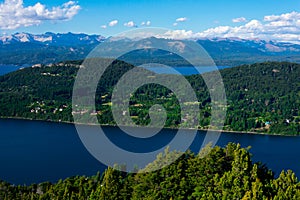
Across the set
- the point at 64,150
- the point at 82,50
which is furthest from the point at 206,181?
the point at 82,50

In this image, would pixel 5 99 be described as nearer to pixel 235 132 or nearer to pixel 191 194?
pixel 235 132

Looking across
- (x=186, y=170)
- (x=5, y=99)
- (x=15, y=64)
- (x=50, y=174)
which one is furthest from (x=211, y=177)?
(x=15, y=64)

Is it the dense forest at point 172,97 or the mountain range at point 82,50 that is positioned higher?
the mountain range at point 82,50

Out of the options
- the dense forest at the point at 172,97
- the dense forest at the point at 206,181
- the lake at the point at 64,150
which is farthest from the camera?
the dense forest at the point at 172,97

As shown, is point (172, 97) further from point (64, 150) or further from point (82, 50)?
point (82, 50)

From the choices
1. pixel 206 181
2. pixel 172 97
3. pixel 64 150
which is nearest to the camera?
pixel 206 181

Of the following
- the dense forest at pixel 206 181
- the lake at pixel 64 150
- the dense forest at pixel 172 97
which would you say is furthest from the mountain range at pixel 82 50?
the dense forest at pixel 206 181

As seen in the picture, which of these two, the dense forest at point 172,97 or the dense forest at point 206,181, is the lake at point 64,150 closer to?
the dense forest at point 172,97
